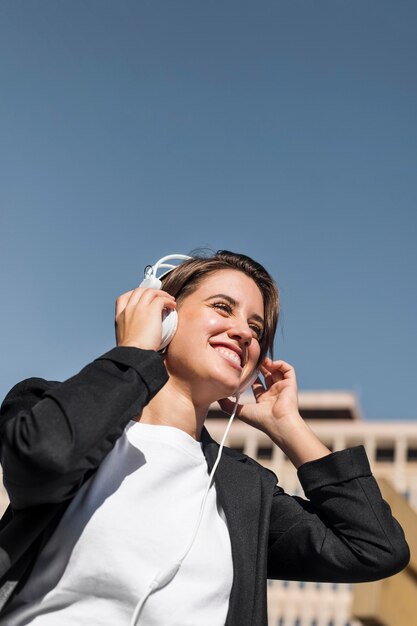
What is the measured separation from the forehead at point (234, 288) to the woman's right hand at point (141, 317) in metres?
0.18

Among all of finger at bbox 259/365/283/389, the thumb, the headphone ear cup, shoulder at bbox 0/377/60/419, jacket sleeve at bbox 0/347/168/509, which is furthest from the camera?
finger at bbox 259/365/283/389

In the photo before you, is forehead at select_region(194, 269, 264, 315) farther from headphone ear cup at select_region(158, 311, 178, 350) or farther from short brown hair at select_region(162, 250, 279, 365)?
headphone ear cup at select_region(158, 311, 178, 350)

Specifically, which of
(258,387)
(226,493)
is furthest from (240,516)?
(258,387)

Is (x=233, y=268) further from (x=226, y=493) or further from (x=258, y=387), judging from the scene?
(x=226, y=493)

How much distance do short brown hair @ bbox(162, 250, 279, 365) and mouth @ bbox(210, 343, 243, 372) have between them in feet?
0.57

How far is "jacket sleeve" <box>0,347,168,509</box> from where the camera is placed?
1914 millimetres

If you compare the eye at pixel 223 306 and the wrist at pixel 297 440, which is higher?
the eye at pixel 223 306

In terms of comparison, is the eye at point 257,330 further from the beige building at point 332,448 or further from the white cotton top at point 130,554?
the beige building at point 332,448

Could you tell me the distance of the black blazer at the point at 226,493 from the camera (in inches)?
76.5

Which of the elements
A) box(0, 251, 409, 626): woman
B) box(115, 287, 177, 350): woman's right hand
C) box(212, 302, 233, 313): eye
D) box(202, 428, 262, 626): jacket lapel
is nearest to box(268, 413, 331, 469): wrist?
box(0, 251, 409, 626): woman

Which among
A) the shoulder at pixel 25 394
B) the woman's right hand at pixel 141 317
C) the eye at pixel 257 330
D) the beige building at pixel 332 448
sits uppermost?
the woman's right hand at pixel 141 317

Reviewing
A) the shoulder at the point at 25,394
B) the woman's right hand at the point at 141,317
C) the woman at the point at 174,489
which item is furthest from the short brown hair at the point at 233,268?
the shoulder at the point at 25,394

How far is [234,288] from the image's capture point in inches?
99.6

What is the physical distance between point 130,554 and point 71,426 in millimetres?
285
